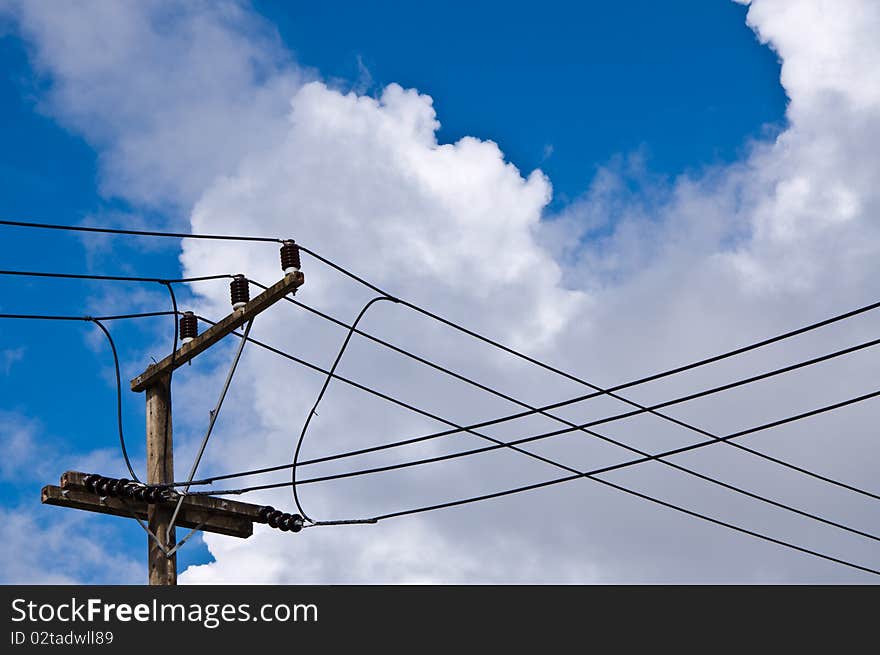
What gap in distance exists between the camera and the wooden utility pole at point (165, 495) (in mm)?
14141

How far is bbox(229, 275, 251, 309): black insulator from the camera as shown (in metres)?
14.6

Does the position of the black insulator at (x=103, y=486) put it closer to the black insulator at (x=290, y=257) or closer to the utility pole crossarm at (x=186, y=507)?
the utility pole crossarm at (x=186, y=507)

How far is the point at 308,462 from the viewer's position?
15.0m

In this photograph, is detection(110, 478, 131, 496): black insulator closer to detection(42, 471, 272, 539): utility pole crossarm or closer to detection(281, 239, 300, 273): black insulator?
detection(42, 471, 272, 539): utility pole crossarm

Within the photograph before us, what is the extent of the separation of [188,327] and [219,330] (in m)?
0.51

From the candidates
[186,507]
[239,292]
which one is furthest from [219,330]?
[186,507]

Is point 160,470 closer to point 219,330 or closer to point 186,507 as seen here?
point 186,507

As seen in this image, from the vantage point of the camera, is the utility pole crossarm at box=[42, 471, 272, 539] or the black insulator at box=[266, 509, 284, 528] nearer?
the utility pole crossarm at box=[42, 471, 272, 539]

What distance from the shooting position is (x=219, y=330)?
14.7 meters

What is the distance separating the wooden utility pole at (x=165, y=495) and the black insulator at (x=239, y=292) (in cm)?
8

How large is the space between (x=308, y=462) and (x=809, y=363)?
5.41m

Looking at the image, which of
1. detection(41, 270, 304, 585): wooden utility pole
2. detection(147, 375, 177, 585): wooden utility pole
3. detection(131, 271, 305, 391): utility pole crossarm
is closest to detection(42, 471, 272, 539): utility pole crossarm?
detection(41, 270, 304, 585): wooden utility pole


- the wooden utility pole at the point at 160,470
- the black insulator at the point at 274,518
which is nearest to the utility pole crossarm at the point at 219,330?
the wooden utility pole at the point at 160,470
